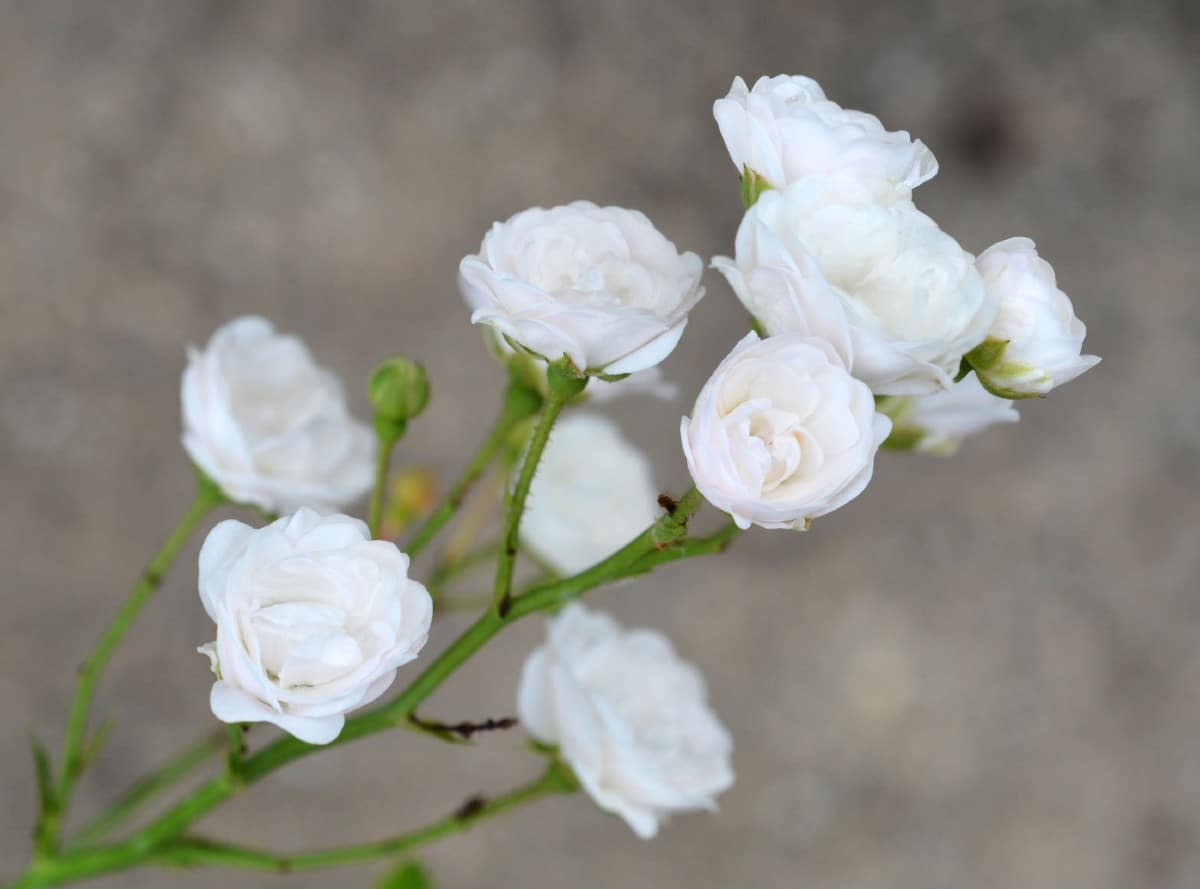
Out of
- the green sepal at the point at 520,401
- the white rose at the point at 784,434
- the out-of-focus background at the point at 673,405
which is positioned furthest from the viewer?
the out-of-focus background at the point at 673,405

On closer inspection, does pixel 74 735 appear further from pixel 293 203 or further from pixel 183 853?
pixel 293 203

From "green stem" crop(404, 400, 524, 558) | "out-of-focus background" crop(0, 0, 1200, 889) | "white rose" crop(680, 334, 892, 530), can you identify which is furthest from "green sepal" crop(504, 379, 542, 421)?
"out-of-focus background" crop(0, 0, 1200, 889)

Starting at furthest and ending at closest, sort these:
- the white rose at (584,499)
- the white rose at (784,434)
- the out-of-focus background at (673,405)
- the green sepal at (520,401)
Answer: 1. the out-of-focus background at (673,405)
2. the white rose at (584,499)
3. the green sepal at (520,401)
4. the white rose at (784,434)

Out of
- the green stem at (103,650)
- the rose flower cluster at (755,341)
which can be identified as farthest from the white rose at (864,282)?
the green stem at (103,650)

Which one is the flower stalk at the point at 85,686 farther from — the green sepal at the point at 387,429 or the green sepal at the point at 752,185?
the green sepal at the point at 752,185

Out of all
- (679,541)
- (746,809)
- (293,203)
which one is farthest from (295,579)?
(746,809)

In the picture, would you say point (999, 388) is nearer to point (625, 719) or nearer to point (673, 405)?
point (625, 719)
